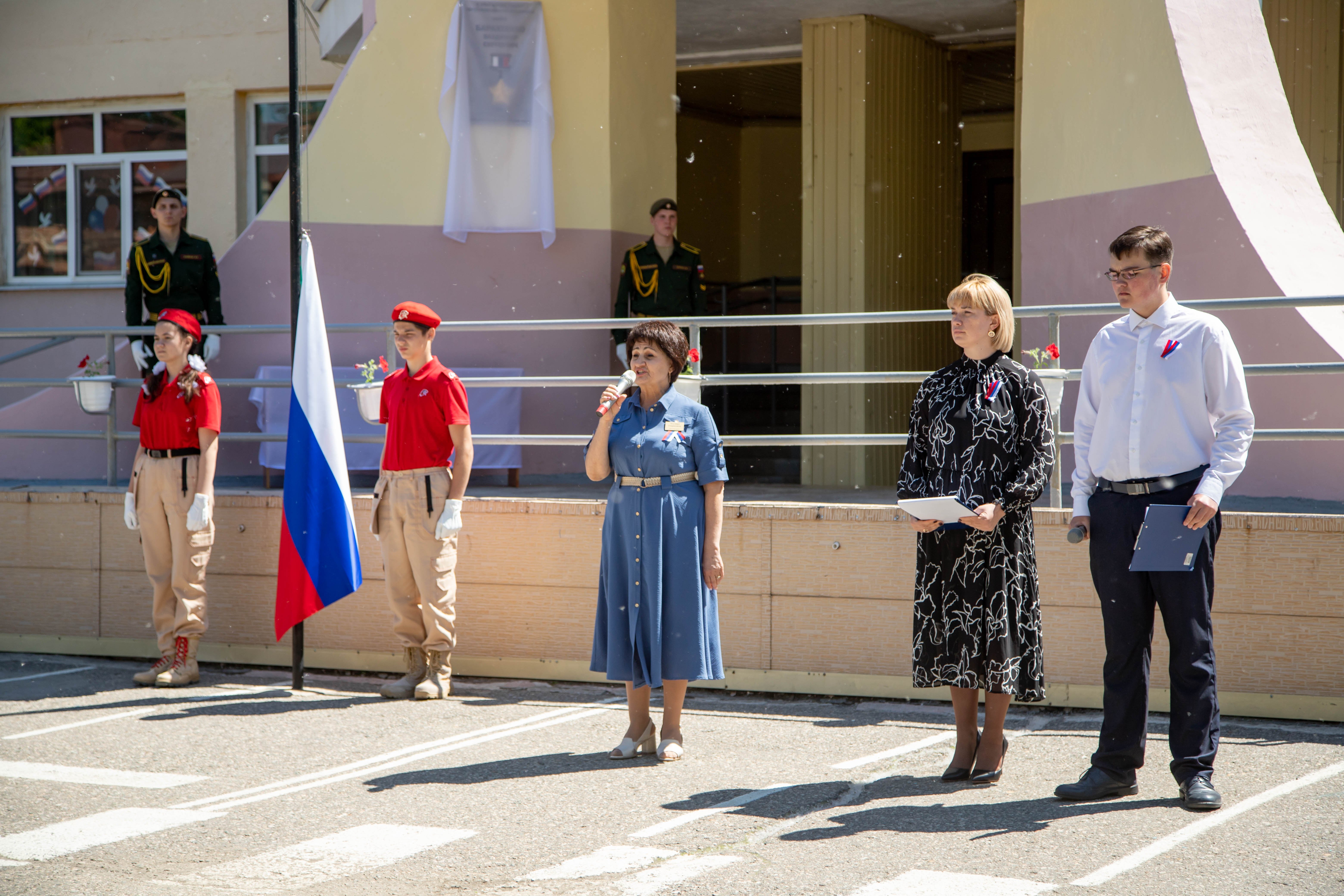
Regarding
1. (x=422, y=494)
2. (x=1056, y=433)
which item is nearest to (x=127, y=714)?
(x=422, y=494)

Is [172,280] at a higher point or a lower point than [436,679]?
higher

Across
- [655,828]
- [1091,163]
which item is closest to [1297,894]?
[655,828]

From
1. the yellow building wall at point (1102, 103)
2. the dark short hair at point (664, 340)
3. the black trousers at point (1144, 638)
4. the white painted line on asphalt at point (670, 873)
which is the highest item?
the yellow building wall at point (1102, 103)

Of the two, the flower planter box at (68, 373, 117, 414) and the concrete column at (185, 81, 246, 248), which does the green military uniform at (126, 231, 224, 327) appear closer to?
the flower planter box at (68, 373, 117, 414)

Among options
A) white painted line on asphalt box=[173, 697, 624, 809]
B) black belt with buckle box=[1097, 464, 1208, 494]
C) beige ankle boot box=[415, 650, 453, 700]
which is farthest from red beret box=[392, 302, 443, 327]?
black belt with buckle box=[1097, 464, 1208, 494]

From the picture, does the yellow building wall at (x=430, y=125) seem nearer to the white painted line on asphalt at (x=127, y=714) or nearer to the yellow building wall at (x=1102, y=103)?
the yellow building wall at (x=1102, y=103)

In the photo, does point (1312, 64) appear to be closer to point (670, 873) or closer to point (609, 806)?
point (609, 806)

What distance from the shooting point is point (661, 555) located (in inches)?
218

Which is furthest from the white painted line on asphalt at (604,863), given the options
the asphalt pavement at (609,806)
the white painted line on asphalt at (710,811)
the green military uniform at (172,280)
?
the green military uniform at (172,280)

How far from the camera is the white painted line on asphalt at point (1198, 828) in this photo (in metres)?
4.03

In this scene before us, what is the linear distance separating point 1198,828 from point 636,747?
2.23m

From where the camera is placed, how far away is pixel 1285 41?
10812 mm

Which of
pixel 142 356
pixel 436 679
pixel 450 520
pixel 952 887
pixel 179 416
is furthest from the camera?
pixel 142 356

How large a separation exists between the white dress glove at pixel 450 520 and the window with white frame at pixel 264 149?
792cm
